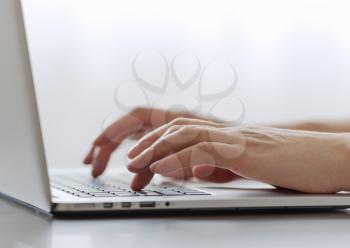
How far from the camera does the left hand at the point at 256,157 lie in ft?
2.71

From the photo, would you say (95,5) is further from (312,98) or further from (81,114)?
(312,98)

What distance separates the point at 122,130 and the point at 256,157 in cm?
47

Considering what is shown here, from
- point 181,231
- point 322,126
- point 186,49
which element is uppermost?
point 186,49

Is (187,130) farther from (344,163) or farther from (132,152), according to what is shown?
(344,163)

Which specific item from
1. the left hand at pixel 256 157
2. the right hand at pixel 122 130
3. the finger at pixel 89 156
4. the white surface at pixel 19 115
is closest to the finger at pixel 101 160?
the right hand at pixel 122 130

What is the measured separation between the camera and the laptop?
24.9 inches

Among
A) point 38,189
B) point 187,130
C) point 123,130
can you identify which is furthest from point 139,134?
point 38,189

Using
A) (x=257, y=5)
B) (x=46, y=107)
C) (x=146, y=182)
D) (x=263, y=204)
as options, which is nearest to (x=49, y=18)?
(x=46, y=107)

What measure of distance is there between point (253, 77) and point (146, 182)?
49.3 inches

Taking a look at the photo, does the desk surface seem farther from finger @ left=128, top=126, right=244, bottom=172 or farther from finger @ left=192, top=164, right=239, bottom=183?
finger @ left=192, top=164, right=239, bottom=183

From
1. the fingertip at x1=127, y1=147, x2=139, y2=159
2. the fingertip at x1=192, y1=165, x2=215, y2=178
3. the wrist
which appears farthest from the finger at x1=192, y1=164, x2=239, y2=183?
the wrist

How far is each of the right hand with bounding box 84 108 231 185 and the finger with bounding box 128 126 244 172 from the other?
0.73 ft

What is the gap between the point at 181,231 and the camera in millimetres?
651

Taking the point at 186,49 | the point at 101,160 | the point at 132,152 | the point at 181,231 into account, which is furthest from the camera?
the point at 186,49
